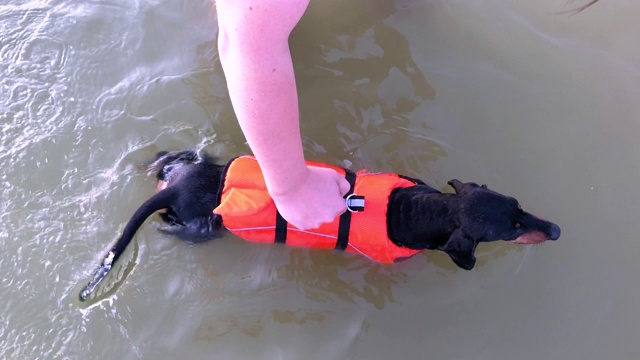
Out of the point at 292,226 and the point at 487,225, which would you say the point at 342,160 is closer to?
the point at 292,226

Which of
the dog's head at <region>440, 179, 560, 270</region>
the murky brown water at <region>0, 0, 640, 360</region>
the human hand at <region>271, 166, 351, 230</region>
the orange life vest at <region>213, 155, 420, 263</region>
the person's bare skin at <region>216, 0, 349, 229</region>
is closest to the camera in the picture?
the person's bare skin at <region>216, 0, 349, 229</region>

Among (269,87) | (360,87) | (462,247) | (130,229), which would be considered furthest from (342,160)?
(269,87)

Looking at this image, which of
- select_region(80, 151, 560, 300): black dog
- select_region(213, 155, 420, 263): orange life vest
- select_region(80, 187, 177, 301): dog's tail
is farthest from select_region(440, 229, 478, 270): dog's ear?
select_region(80, 187, 177, 301): dog's tail

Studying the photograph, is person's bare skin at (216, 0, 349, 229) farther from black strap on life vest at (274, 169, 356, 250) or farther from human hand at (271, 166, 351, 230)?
black strap on life vest at (274, 169, 356, 250)

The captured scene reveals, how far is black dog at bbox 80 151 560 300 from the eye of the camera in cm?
272

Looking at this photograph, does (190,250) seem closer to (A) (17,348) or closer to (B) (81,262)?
(B) (81,262)

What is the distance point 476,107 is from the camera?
377cm

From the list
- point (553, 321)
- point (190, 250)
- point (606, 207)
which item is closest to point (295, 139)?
point (190, 250)

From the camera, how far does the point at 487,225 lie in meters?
2.70

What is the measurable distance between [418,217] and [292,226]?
725 mm

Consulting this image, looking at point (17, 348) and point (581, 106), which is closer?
point (17, 348)

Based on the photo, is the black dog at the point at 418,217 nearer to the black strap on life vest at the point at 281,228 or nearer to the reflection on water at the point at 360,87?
the black strap on life vest at the point at 281,228

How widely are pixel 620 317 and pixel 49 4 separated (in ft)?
15.4

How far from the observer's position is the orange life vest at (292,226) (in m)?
2.85
